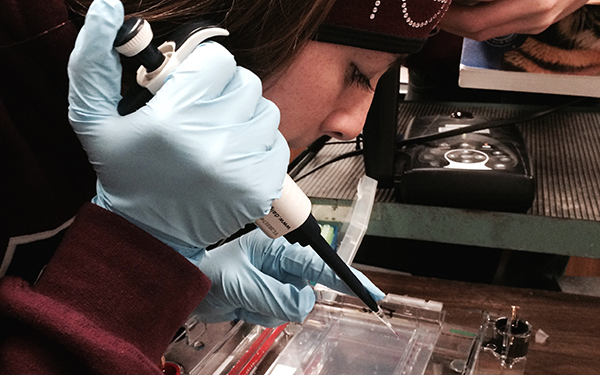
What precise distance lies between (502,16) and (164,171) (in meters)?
0.86

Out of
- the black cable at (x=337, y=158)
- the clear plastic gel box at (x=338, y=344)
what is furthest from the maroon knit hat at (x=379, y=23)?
the black cable at (x=337, y=158)

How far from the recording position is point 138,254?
1.97 ft

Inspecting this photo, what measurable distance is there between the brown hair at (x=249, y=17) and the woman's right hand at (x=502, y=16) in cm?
58

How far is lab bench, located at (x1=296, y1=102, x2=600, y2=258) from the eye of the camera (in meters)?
1.17

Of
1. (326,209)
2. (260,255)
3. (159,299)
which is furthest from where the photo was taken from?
(326,209)

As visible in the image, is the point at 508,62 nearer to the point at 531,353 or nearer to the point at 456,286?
the point at 456,286

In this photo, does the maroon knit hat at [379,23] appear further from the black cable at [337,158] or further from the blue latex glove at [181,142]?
the black cable at [337,158]

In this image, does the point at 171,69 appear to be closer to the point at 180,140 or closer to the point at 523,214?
the point at 180,140

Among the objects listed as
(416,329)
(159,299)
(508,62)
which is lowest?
(416,329)

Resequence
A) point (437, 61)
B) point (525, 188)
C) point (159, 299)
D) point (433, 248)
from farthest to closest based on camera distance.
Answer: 1. point (437, 61)
2. point (433, 248)
3. point (525, 188)
4. point (159, 299)

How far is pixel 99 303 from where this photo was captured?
574mm

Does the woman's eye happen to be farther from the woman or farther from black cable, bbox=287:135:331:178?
black cable, bbox=287:135:331:178

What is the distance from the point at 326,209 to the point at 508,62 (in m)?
0.58

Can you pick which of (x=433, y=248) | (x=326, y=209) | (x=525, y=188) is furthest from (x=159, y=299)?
(x=433, y=248)
